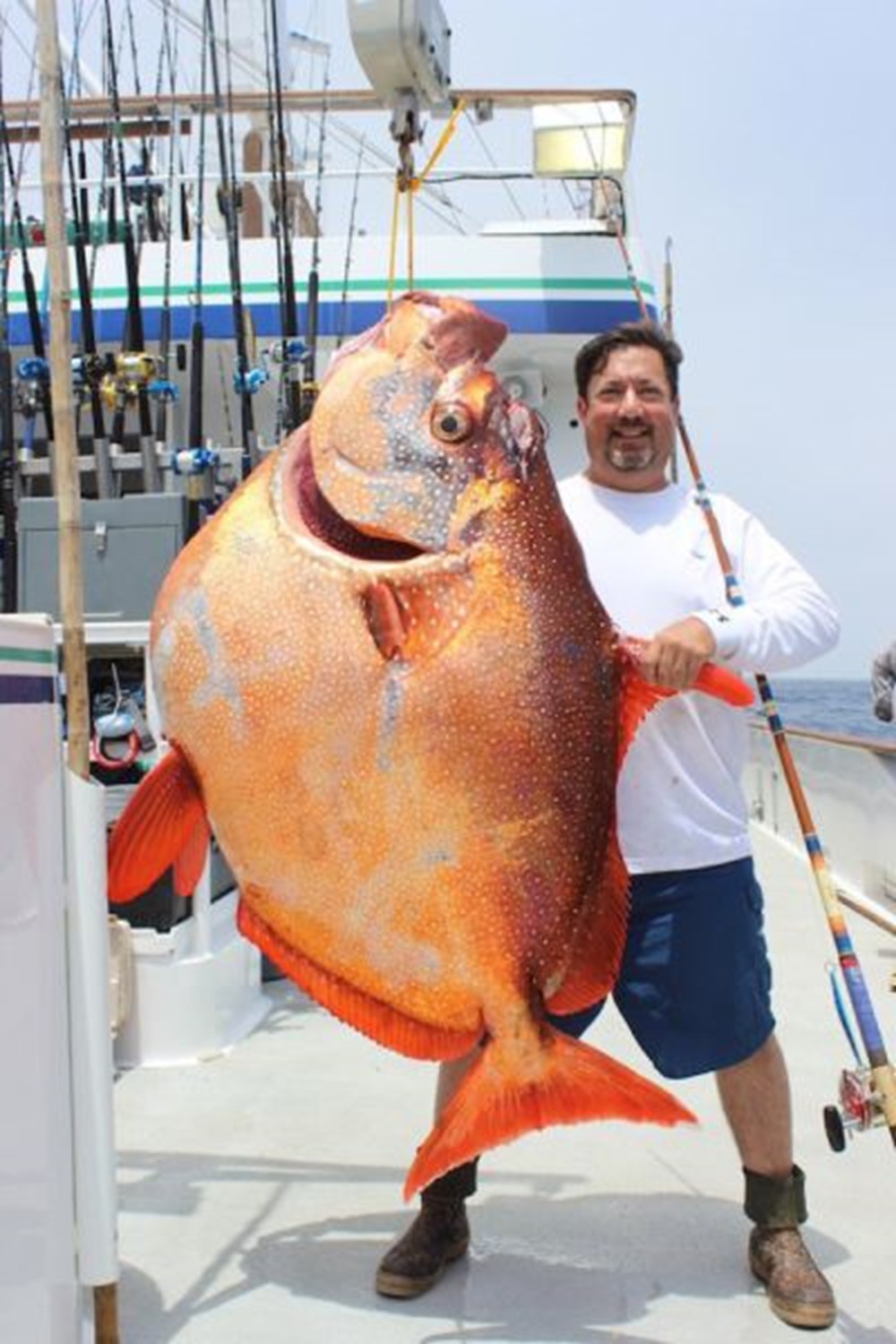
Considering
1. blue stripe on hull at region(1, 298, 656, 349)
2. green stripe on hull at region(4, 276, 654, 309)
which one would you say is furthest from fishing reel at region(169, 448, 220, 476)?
green stripe on hull at region(4, 276, 654, 309)

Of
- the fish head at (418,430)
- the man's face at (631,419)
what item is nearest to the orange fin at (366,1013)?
the fish head at (418,430)

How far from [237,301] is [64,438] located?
12.6 feet

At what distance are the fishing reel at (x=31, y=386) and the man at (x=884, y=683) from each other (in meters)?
3.70

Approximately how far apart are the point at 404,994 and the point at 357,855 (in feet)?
0.68

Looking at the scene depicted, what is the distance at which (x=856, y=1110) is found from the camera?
237cm

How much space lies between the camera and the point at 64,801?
2008 millimetres

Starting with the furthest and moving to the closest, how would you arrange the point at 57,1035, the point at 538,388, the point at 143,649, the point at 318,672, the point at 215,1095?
the point at 538,388
the point at 143,649
the point at 215,1095
the point at 57,1035
the point at 318,672

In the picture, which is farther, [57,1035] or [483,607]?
[57,1035]

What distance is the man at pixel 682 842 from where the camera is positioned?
2479 mm

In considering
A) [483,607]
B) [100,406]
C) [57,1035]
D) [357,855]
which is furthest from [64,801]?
[100,406]

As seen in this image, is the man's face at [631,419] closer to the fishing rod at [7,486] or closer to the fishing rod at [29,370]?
the fishing rod at [7,486]

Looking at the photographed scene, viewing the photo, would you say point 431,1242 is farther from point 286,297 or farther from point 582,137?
point 582,137

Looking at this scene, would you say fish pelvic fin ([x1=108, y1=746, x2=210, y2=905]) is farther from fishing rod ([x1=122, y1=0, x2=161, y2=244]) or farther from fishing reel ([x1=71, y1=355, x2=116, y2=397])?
fishing rod ([x1=122, y1=0, x2=161, y2=244])

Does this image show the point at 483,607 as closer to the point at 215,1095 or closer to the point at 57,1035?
the point at 57,1035
